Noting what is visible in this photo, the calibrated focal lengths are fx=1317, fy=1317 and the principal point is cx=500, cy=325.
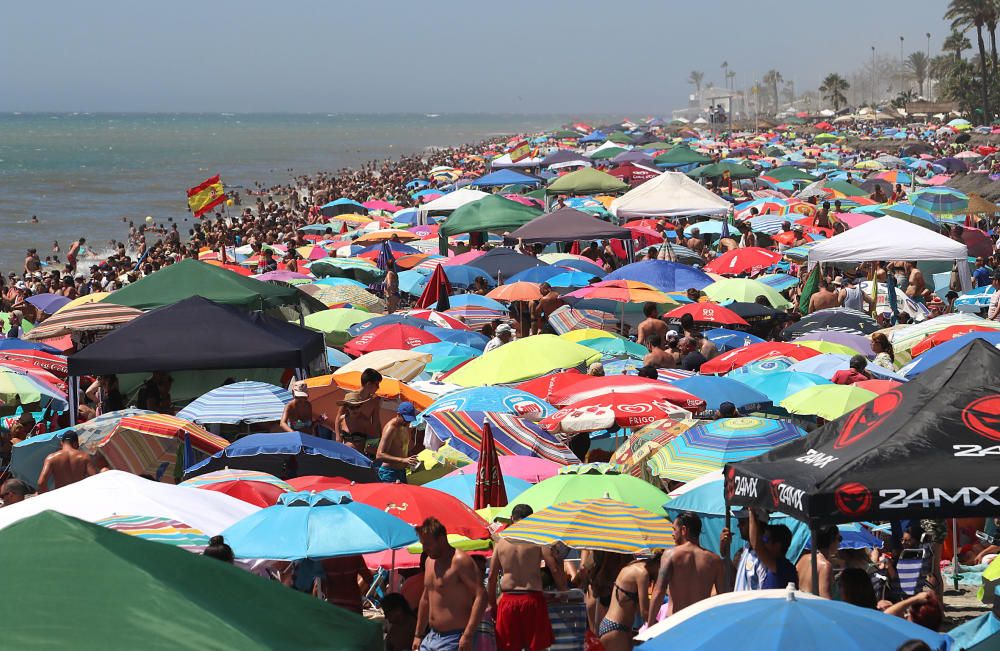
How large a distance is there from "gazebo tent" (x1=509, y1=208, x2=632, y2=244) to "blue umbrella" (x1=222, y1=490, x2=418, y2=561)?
12.3 m

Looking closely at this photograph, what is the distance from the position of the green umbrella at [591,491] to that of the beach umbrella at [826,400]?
2.28 meters

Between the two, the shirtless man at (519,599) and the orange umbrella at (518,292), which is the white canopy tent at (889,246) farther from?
the shirtless man at (519,599)

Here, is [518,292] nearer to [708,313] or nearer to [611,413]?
[708,313]

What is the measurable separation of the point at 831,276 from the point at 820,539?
45.2 ft

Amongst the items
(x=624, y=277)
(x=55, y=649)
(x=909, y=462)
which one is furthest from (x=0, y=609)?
(x=624, y=277)

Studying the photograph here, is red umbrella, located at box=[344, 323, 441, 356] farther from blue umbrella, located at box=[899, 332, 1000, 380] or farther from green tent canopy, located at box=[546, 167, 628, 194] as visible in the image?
green tent canopy, located at box=[546, 167, 628, 194]

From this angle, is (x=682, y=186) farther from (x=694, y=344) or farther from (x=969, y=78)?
(x=969, y=78)

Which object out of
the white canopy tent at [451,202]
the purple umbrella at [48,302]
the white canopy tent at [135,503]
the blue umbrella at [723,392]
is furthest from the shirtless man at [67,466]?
the white canopy tent at [451,202]

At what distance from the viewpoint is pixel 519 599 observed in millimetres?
6219

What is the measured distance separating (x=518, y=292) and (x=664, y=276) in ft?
5.99

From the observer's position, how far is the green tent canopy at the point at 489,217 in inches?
802

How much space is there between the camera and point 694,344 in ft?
42.0

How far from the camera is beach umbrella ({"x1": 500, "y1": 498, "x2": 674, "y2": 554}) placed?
6.36 meters

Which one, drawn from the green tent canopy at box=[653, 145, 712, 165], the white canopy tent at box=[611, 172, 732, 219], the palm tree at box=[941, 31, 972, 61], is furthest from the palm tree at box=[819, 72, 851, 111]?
the white canopy tent at box=[611, 172, 732, 219]
